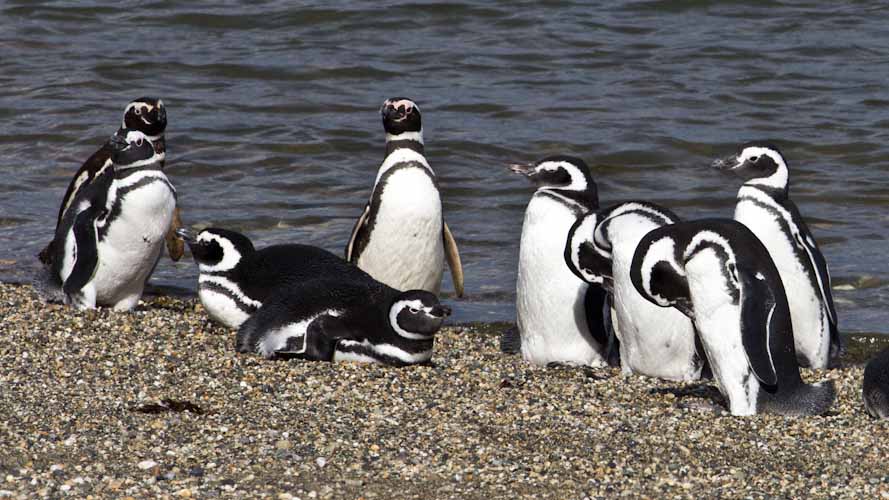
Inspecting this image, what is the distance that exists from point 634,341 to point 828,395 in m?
0.95

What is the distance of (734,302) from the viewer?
5.74 meters

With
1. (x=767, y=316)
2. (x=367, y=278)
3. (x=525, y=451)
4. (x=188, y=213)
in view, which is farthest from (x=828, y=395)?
(x=188, y=213)

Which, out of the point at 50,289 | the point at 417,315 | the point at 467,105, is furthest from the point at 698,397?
the point at 467,105

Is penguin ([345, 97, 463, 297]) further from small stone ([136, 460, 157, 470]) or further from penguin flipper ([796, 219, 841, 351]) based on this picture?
small stone ([136, 460, 157, 470])

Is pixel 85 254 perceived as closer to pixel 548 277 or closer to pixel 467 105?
pixel 548 277

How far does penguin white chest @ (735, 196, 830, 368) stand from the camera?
278 inches

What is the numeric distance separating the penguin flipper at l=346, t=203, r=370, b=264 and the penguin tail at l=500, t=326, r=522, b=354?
3.84 feet

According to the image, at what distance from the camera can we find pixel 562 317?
693cm

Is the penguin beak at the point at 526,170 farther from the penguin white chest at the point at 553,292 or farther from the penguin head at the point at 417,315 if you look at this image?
A: the penguin head at the point at 417,315

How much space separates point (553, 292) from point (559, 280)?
0.20 feet

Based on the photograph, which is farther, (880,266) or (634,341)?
(880,266)

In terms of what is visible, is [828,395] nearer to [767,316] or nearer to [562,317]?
[767,316]

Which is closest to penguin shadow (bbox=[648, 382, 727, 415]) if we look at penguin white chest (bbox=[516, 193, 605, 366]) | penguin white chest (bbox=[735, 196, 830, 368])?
penguin white chest (bbox=[516, 193, 605, 366])

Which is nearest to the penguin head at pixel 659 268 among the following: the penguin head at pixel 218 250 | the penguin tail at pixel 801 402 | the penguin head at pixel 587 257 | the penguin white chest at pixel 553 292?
the penguin tail at pixel 801 402
